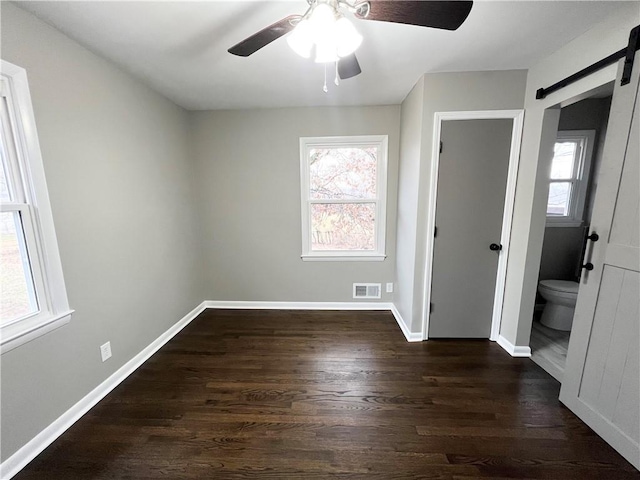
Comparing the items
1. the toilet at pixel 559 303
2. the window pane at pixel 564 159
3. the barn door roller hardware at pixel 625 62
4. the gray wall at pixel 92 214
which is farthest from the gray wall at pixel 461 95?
the gray wall at pixel 92 214

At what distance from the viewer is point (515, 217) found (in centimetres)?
225

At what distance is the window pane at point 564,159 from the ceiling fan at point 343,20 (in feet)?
9.16

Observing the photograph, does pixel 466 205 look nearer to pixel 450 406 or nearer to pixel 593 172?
pixel 450 406

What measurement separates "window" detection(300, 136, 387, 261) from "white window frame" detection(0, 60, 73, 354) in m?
2.12

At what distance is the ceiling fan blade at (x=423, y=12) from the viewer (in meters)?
0.96

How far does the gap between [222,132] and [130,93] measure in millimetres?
965

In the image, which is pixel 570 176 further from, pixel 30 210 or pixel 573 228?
pixel 30 210

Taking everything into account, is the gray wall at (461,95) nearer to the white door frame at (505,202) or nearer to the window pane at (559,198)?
the white door frame at (505,202)

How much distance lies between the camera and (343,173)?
3043mm

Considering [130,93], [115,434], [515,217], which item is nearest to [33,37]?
[130,93]

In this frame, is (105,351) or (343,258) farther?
(343,258)

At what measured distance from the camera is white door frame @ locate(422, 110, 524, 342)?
2.17 meters

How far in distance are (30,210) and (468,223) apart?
3.14 meters

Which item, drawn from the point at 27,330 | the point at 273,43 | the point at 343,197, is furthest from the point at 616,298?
the point at 27,330
